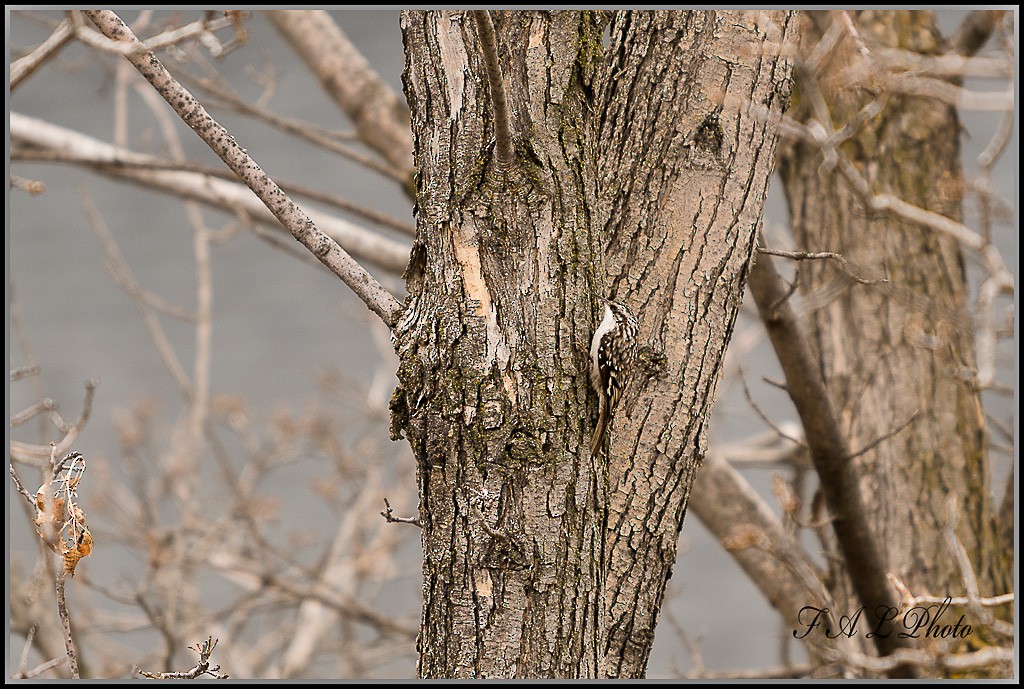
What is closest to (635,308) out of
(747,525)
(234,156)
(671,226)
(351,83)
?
(671,226)

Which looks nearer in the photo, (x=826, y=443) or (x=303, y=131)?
(x=826, y=443)

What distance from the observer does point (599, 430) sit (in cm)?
75

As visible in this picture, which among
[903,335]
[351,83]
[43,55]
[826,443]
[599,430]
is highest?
[351,83]

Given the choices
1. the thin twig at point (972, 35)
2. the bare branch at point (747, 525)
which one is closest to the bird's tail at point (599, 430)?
the bare branch at point (747, 525)

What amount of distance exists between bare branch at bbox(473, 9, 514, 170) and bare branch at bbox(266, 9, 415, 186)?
0.86m

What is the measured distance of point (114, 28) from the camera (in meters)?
0.79

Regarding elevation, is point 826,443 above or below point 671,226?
below

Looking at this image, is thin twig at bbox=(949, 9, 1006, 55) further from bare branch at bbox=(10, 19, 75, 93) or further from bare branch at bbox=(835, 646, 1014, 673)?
bare branch at bbox=(10, 19, 75, 93)

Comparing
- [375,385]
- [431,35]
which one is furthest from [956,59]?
[375,385]

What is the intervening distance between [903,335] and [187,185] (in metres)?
1.34

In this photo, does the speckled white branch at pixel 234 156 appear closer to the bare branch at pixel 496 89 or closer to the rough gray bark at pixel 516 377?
the rough gray bark at pixel 516 377

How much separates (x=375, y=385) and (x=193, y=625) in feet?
3.38

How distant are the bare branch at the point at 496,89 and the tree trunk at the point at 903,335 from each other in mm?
916

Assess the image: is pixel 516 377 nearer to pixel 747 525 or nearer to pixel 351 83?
pixel 747 525
